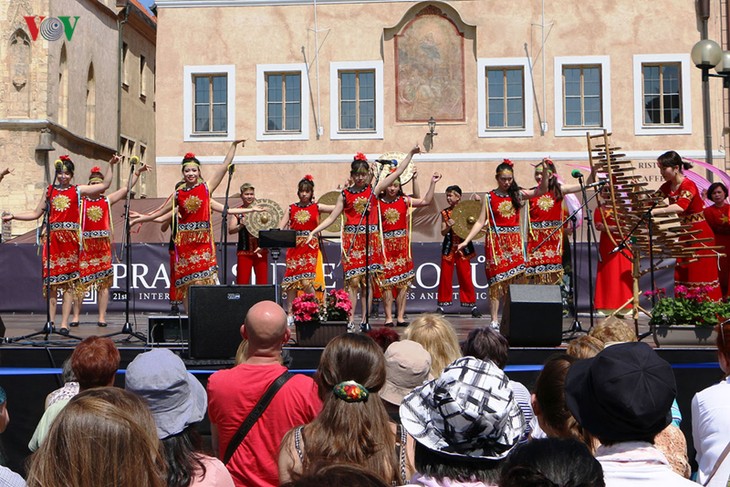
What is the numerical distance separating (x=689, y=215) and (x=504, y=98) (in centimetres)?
1582

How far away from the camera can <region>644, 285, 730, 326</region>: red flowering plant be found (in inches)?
328

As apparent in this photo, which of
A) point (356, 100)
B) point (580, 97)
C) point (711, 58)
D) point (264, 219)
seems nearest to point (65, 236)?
point (264, 219)

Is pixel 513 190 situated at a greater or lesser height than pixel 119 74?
lesser

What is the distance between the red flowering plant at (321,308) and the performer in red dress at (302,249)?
344 centimetres

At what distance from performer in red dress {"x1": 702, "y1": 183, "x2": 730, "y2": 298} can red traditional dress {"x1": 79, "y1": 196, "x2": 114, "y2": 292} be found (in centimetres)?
704

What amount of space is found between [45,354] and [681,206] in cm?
629

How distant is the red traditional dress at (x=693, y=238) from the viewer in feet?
33.0

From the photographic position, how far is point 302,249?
1306 centimetres

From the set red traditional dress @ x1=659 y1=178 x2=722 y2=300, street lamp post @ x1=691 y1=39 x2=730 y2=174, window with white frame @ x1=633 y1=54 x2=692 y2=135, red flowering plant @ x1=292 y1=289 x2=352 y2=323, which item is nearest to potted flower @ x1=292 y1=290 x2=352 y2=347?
red flowering plant @ x1=292 y1=289 x2=352 y2=323

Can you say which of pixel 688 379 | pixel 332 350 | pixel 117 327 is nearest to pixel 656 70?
pixel 117 327

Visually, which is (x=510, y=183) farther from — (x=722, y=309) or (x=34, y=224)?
(x=34, y=224)

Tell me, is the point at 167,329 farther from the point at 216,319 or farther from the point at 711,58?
the point at 711,58

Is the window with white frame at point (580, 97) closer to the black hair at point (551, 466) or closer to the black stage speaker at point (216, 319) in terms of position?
the black stage speaker at point (216, 319)

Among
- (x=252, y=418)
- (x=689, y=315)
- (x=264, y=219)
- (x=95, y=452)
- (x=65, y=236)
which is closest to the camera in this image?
(x=95, y=452)
